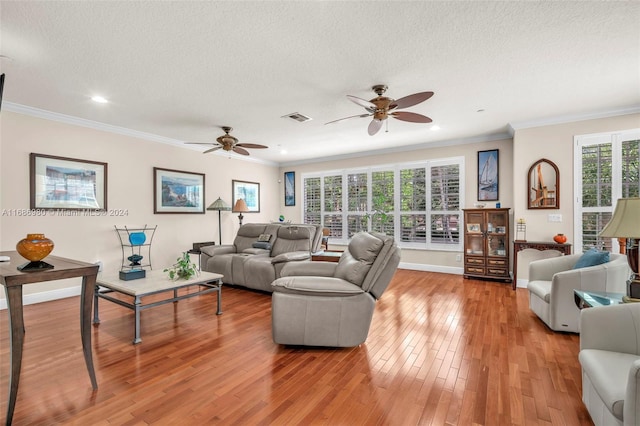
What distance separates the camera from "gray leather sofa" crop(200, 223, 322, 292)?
4383 mm

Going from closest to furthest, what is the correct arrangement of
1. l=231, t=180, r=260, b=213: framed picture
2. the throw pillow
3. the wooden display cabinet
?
the throw pillow < the wooden display cabinet < l=231, t=180, r=260, b=213: framed picture

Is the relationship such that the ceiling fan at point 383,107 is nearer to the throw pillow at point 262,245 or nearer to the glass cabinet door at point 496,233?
the throw pillow at point 262,245

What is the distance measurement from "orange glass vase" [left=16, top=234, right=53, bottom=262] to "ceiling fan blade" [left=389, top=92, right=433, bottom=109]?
300cm

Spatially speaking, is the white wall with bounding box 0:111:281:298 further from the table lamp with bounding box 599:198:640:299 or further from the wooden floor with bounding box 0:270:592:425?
the table lamp with bounding box 599:198:640:299

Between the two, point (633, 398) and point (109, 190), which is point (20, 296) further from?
point (109, 190)

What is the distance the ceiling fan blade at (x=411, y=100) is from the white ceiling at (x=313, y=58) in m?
0.30

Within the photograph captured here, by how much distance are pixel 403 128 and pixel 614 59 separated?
2616 mm

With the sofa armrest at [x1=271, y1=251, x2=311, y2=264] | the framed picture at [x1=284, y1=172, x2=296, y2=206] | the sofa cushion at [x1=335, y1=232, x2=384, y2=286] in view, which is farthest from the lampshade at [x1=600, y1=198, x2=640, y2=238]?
the framed picture at [x1=284, y1=172, x2=296, y2=206]

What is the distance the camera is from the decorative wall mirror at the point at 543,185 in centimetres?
452

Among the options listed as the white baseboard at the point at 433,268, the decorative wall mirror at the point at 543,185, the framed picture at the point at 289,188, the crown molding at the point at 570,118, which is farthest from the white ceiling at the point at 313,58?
the framed picture at the point at 289,188

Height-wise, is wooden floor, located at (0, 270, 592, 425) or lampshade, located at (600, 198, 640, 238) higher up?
lampshade, located at (600, 198, 640, 238)

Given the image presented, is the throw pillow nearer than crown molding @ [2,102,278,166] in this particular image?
No

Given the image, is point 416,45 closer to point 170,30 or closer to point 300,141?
point 170,30

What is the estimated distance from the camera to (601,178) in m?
4.24
